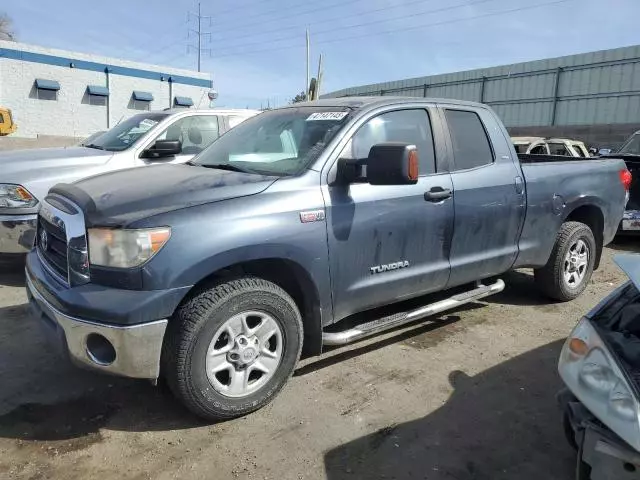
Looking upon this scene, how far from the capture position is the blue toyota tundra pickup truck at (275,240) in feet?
8.86

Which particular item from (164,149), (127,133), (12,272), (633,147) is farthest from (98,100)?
(633,147)

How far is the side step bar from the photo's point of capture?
3420 millimetres

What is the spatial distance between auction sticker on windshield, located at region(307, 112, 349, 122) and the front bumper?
2.29 meters

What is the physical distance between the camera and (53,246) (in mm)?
3162

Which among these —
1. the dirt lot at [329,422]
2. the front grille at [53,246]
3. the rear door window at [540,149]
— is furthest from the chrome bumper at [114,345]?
the rear door window at [540,149]

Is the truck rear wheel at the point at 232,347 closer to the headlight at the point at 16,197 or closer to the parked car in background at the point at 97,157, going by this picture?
the parked car in background at the point at 97,157

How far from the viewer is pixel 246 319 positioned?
2992mm

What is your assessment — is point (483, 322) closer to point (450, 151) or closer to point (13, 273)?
point (450, 151)

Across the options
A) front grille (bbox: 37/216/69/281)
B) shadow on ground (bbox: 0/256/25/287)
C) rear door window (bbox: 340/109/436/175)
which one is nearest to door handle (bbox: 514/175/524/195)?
rear door window (bbox: 340/109/436/175)

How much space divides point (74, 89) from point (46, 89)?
1.29 metres

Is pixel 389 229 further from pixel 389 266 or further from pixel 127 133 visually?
Answer: pixel 127 133

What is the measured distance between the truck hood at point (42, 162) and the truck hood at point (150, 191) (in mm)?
2152

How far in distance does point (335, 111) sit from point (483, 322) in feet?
7.67

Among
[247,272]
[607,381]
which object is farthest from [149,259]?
A: [607,381]
